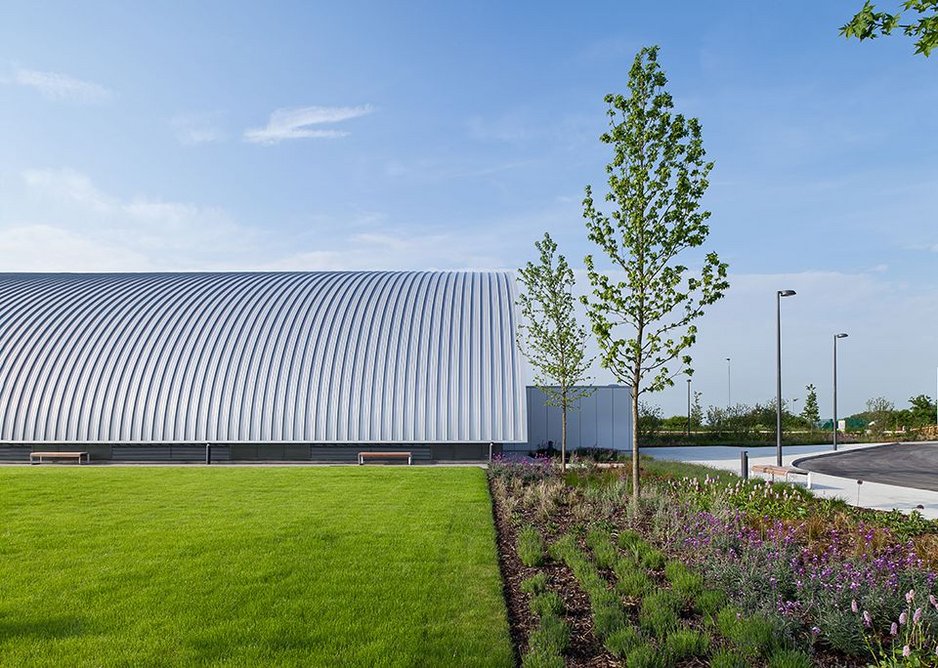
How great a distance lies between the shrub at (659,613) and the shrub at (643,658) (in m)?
0.53

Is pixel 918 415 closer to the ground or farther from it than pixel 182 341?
closer to the ground

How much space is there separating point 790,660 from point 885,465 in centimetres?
2826

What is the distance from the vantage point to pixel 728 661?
611 cm

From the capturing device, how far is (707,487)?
16672 mm

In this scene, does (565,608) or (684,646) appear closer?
(684,646)

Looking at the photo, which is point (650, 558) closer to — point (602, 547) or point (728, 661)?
point (602, 547)

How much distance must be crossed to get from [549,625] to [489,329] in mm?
24175

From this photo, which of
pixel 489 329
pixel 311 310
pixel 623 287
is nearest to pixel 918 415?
pixel 489 329

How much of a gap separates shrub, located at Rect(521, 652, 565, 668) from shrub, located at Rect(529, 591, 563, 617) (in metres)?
1.06

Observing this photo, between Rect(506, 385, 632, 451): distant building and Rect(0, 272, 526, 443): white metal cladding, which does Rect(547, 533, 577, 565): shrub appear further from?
Rect(506, 385, 632, 451): distant building

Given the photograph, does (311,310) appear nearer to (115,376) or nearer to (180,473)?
(115,376)

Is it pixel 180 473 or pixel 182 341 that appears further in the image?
pixel 182 341

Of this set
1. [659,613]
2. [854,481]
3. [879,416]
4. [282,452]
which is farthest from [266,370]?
[879,416]

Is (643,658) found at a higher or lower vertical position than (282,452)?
higher
